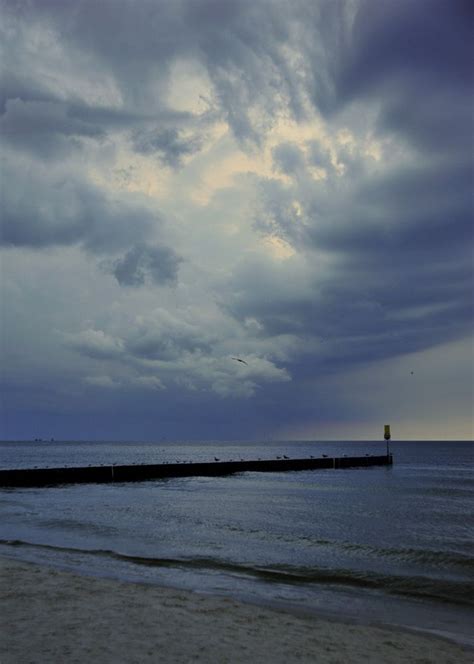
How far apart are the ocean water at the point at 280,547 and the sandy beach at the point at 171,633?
1472 mm

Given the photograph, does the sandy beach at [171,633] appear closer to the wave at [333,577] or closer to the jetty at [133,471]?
the wave at [333,577]

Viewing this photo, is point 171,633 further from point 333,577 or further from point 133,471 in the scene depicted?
point 133,471

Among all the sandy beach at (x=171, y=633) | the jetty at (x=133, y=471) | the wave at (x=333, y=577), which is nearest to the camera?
the sandy beach at (x=171, y=633)

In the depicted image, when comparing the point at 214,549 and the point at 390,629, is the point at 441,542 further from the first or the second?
the point at 390,629

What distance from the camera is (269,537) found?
2156cm

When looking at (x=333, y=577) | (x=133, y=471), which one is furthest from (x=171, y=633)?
(x=133, y=471)

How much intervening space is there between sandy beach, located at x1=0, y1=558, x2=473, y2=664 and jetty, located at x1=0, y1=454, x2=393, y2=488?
122 ft

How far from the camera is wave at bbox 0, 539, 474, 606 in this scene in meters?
14.4

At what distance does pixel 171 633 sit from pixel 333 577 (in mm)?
7593

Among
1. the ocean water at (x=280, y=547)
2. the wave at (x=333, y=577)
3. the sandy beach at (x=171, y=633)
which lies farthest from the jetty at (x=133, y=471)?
the sandy beach at (x=171, y=633)

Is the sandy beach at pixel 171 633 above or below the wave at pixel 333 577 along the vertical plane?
above

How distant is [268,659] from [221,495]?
31.5 metres

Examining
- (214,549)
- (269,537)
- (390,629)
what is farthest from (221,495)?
(390,629)

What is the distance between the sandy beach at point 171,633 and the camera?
26.8ft
